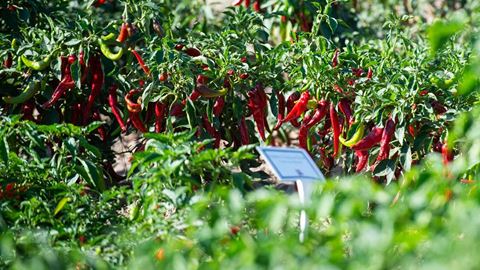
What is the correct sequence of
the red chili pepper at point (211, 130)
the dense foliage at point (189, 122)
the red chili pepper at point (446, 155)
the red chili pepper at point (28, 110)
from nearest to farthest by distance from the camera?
the dense foliage at point (189, 122) < the red chili pepper at point (446, 155) < the red chili pepper at point (211, 130) < the red chili pepper at point (28, 110)

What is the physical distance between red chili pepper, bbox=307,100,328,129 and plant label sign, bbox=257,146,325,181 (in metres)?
1.09

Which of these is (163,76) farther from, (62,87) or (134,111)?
(62,87)

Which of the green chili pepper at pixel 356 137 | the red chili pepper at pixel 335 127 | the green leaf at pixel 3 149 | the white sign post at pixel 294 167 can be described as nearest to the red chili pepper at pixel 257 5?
the red chili pepper at pixel 335 127

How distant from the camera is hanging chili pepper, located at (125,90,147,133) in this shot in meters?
4.37

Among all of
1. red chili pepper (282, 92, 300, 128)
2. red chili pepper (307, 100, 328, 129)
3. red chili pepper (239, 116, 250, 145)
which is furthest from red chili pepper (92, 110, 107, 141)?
red chili pepper (307, 100, 328, 129)

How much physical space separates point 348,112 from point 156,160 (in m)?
1.35

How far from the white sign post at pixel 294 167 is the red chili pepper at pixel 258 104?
1191 mm

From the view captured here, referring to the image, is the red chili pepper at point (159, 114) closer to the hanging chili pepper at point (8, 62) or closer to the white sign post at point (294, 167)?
the hanging chili pepper at point (8, 62)

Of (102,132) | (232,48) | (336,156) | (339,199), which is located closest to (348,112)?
(336,156)

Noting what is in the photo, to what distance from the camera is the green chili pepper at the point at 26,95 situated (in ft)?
14.5

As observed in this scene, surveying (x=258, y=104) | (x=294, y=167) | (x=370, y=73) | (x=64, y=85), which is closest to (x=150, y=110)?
(x=64, y=85)

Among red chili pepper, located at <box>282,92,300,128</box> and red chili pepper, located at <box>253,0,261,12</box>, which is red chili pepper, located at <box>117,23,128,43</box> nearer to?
red chili pepper, located at <box>282,92,300,128</box>

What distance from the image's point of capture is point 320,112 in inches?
Answer: 171

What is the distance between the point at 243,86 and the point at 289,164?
134cm
